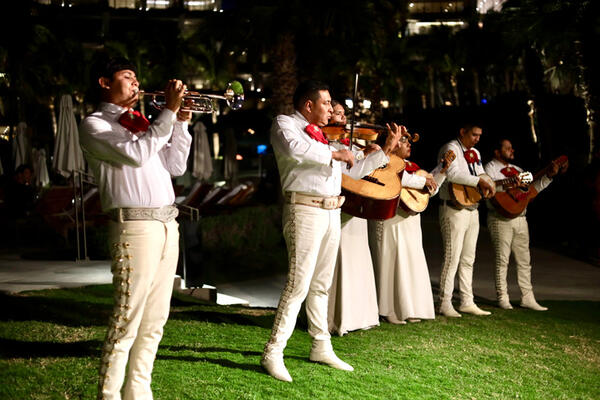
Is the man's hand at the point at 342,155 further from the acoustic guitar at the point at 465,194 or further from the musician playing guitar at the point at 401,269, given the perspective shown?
the acoustic guitar at the point at 465,194

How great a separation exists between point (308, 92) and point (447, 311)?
3983 mm

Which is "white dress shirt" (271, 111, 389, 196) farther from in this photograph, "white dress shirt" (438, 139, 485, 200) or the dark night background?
"white dress shirt" (438, 139, 485, 200)

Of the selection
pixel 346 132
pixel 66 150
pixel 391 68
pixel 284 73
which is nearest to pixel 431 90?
pixel 391 68

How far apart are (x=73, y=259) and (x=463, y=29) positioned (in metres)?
34.5

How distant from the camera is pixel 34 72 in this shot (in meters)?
39.6

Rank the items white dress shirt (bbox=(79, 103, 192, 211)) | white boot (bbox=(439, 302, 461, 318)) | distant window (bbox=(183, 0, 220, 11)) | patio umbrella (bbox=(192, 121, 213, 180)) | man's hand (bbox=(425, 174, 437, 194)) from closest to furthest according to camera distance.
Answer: white dress shirt (bbox=(79, 103, 192, 211)), man's hand (bbox=(425, 174, 437, 194)), white boot (bbox=(439, 302, 461, 318)), patio umbrella (bbox=(192, 121, 213, 180)), distant window (bbox=(183, 0, 220, 11))

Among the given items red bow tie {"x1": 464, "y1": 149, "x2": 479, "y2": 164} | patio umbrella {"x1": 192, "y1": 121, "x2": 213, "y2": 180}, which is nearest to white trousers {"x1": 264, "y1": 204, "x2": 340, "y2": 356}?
red bow tie {"x1": 464, "y1": 149, "x2": 479, "y2": 164}

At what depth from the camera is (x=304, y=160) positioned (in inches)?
213

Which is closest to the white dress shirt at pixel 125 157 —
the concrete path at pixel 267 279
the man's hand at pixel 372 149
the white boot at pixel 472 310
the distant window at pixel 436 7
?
the man's hand at pixel 372 149

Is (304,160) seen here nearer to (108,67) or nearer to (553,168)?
(108,67)

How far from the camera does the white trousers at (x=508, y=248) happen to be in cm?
938

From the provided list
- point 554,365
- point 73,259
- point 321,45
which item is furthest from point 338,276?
point 321,45

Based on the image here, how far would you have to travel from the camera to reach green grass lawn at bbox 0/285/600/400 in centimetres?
525

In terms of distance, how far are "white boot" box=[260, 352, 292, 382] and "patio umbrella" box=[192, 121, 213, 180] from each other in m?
18.4
